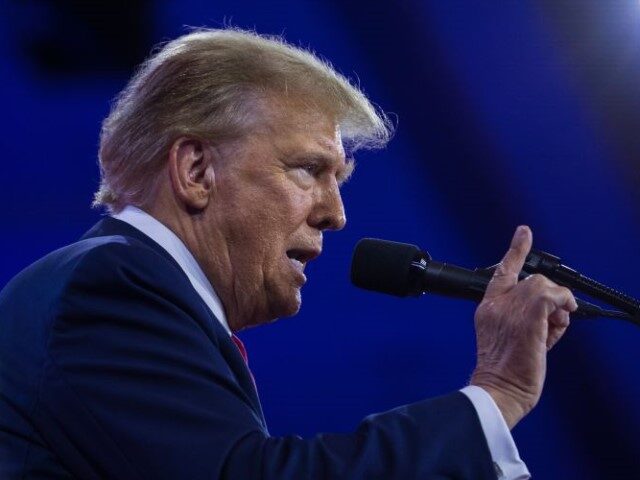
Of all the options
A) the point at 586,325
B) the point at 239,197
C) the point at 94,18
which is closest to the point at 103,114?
the point at 94,18

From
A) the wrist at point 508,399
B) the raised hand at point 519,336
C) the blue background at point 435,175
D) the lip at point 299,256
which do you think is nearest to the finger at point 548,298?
the raised hand at point 519,336

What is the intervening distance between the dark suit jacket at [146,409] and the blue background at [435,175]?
1.22m

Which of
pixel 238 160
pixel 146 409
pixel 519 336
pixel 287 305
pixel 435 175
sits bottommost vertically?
pixel 146 409

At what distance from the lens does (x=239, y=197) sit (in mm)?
1550

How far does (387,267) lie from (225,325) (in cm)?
27

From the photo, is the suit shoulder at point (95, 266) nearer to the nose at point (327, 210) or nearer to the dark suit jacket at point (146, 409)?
the dark suit jacket at point (146, 409)

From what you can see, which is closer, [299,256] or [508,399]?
[508,399]

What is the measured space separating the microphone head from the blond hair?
0.83 ft

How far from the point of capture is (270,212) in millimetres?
1552

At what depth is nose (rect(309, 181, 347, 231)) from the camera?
1.60m

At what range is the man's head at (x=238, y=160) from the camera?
155cm

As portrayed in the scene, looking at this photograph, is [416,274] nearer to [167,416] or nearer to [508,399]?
[508,399]

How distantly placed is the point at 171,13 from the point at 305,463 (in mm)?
1598

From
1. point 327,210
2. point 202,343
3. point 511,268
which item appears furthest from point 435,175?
point 202,343
